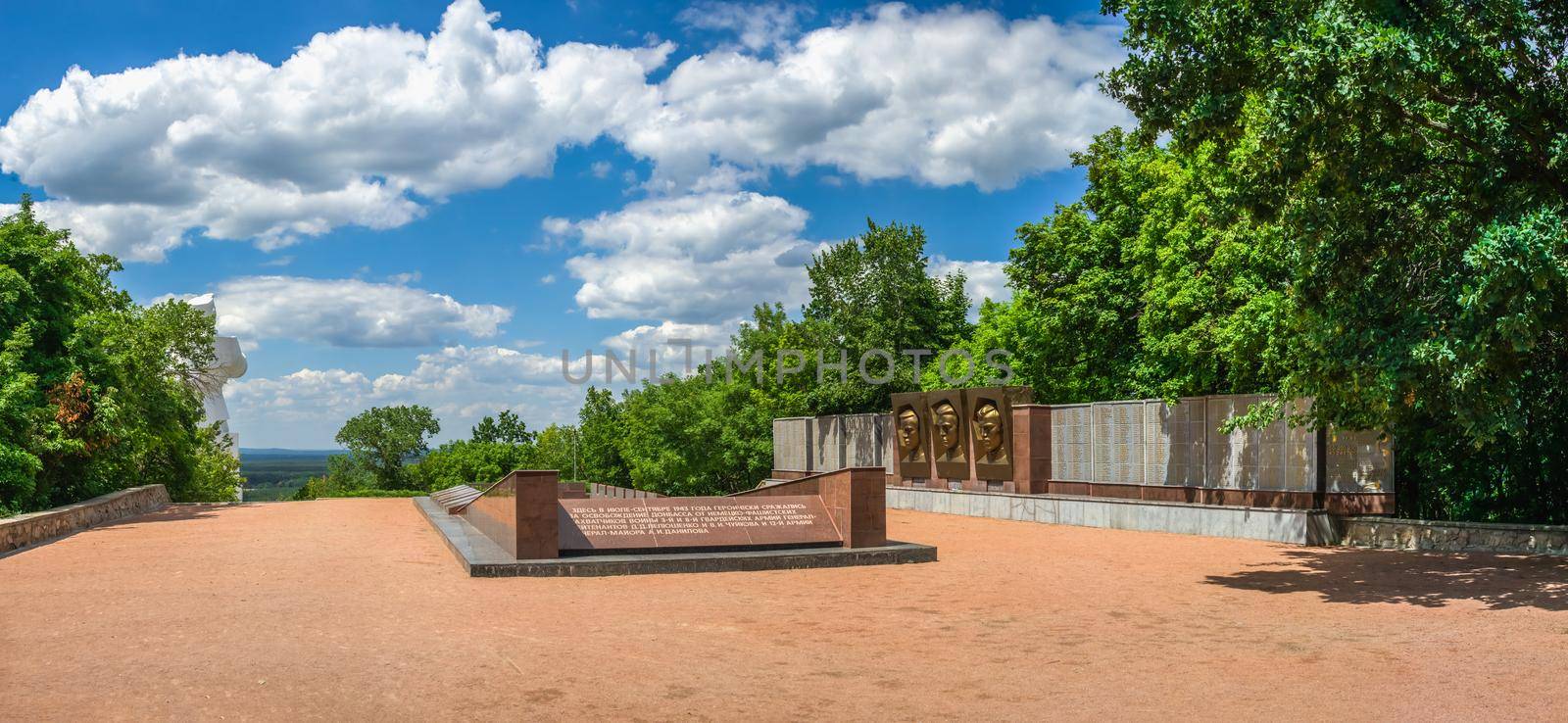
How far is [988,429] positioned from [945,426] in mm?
2101

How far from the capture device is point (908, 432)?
96.4 feet

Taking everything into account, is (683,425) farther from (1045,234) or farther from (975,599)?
(975,599)

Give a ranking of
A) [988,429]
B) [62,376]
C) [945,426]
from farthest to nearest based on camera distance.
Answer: [945,426] → [988,429] → [62,376]

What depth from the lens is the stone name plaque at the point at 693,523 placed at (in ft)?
46.9

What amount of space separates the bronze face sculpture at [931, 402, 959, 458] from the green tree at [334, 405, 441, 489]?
80496mm

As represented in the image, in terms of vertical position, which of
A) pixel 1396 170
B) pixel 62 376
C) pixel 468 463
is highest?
pixel 1396 170

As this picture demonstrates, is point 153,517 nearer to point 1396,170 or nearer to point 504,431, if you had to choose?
point 1396,170

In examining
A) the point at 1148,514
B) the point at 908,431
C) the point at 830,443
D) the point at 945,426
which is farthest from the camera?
the point at 830,443

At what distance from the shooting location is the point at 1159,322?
23.7 m

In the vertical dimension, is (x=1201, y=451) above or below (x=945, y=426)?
below

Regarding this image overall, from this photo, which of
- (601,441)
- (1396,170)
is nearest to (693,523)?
(1396,170)

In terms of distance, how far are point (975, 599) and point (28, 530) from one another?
45.6 ft

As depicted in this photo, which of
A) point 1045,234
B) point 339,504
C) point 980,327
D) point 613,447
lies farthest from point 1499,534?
point 613,447

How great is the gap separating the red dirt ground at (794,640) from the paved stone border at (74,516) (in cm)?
92
